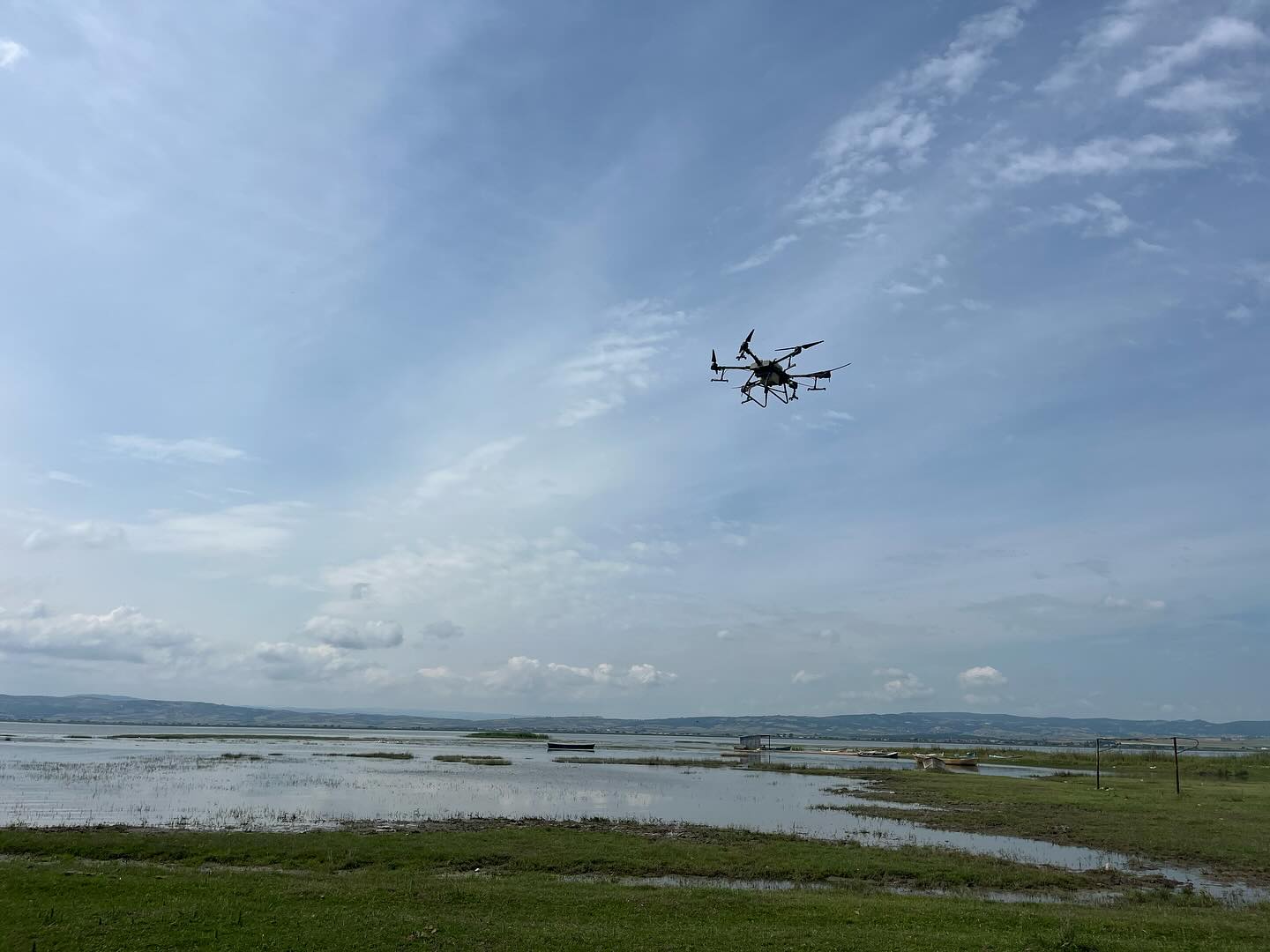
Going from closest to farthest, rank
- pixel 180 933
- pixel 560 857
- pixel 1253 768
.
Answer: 1. pixel 180 933
2. pixel 560 857
3. pixel 1253 768

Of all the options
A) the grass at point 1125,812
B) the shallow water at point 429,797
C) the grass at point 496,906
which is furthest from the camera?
the shallow water at point 429,797

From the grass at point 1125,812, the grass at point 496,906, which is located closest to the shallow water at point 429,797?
the grass at point 1125,812

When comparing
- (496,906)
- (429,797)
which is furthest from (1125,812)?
(429,797)

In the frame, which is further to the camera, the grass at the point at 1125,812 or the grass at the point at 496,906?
the grass at the point at 1125,812

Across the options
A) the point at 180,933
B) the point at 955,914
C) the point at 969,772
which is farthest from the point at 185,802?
the point at 969,772

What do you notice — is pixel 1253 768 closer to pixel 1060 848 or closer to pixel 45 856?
pixel 1060 848

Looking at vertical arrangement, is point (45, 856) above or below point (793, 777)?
above

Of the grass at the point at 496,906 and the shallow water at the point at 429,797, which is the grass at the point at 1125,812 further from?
the grass at the point at 496,906
